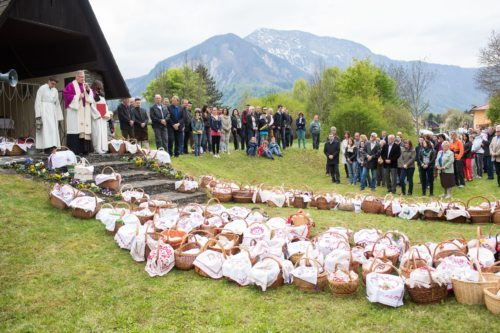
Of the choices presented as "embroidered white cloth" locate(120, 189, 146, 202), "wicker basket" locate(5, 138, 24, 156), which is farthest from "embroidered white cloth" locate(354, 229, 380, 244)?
"wicker basket" locate(5, 138, 24, 156)

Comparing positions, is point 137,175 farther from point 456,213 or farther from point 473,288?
point 473,288

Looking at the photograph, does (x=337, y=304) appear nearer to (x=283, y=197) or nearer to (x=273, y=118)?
(x=283, y=197)

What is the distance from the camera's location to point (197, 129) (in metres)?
15.4

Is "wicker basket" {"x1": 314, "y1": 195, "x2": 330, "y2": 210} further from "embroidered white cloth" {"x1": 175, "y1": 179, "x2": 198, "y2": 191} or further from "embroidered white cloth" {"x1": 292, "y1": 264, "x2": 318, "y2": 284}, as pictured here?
"embroidered white cloth" {"x1": 292, "y1": 264, "x2": 318, "y2": 284}

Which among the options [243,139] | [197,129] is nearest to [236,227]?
[197,129]

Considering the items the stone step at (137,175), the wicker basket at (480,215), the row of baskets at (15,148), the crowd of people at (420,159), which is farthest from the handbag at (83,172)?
the crowd of people at (420,159)

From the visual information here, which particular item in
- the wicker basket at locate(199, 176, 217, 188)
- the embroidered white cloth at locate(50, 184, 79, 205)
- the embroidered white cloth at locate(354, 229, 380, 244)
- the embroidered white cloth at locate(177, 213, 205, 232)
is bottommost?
the embroidered white cloth at locate(354, 229, 380, 244)

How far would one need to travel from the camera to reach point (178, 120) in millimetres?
14531

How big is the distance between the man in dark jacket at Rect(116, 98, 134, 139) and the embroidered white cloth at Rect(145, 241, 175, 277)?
26.0 ft

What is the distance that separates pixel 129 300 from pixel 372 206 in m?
6.34

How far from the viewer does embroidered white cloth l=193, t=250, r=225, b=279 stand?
19.2 feet

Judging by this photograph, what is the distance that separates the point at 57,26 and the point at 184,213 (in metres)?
7.86

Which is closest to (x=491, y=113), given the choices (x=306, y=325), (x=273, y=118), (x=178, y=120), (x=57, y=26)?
(x=273, y=118)

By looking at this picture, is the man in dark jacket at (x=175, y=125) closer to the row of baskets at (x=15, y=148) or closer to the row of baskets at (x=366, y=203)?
the row of baskets at (x=366, y=203)
